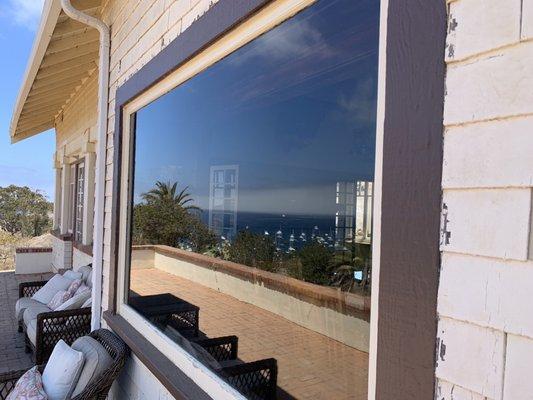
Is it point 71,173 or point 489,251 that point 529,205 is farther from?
point 71,173

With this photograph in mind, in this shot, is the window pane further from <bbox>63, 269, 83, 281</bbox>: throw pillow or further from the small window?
the small window

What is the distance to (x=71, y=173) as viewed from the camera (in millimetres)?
9273

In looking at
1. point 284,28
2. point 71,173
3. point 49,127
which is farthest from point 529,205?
point 49,127

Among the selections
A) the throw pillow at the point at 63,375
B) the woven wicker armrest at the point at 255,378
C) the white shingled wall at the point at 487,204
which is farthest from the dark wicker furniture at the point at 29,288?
the white shingled wall at the point at 487,204

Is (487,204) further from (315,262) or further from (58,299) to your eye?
(58,299)

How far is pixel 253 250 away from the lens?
8.86 feet

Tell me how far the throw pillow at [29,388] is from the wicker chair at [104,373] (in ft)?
0.44

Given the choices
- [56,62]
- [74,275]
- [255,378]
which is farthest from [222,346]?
[56,62]

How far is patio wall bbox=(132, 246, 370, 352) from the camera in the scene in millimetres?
1610

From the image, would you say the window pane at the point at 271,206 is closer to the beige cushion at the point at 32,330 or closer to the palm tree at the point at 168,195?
the palm tree at the point at 168,195

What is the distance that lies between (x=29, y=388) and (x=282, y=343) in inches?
56.8

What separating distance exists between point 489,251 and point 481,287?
0.07m

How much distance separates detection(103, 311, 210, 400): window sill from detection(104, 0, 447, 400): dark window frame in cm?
115

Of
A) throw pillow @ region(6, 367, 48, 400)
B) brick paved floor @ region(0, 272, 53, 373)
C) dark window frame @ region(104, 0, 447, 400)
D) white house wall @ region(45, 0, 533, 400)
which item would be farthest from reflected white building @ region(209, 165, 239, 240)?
brick paved floor @ region(0, 272, 53, 373)
